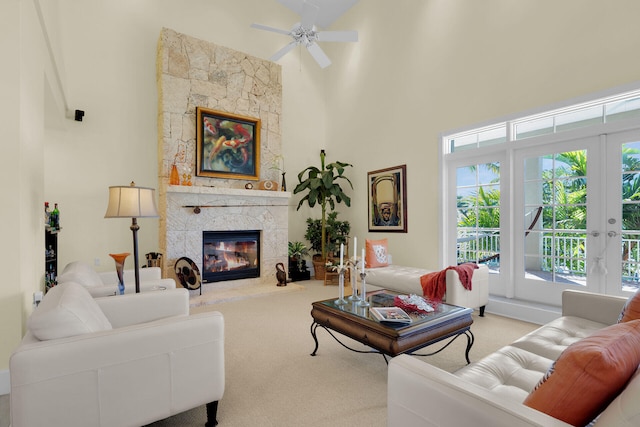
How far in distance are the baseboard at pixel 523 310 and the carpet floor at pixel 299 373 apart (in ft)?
0.43

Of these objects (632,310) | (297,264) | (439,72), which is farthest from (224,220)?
(632,310)

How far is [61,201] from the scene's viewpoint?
450 cm

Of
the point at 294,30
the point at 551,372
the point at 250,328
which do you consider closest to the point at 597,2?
the point at 294,30

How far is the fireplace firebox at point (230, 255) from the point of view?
529 cm

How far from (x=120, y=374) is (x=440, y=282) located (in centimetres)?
322

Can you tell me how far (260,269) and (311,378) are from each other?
352 cm

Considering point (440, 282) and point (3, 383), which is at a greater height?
point (440, 282)

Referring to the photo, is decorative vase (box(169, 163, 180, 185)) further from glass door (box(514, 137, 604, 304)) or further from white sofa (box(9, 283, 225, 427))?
glass door (box(514, 137, 604, 304))

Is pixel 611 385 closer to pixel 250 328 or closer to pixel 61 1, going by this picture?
pixel 250 328

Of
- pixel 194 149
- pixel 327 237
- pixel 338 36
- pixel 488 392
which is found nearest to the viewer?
pixel 488 392

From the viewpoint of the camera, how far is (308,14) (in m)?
4.02

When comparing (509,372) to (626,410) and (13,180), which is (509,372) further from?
(13,180)

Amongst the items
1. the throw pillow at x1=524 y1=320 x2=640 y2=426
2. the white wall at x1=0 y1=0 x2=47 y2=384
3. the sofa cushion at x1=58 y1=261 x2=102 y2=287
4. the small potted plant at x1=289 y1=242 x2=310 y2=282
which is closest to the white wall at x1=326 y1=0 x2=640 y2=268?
the small potted plant at x1=289 y1=242 x2=310 y2=282

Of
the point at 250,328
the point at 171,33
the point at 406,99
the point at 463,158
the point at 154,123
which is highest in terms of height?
the point at 171,33
